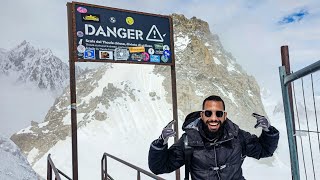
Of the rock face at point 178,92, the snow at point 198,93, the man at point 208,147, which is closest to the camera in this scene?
the man at point 208,147

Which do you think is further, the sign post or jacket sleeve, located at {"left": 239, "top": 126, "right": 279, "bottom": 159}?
the sign post

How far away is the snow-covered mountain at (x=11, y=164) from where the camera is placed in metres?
5.26

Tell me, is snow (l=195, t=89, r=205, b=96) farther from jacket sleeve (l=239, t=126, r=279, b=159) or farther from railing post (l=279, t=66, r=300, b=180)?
jacket sleeve (l=239, t=126, r=279, b=159)

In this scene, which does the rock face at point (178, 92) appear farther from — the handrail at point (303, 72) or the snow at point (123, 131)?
the handrail at point (303, 72)

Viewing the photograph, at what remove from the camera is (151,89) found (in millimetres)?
42781

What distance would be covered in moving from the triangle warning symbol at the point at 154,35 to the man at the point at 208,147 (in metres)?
3.90

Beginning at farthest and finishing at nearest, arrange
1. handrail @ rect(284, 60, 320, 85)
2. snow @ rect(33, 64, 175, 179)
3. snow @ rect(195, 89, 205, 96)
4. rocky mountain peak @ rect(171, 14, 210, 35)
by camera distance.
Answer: rocky mountain peak @ rect(171, 14, 210, 35)
snow @ rect(195, 89, 205, 96)
snow @ rect(33, 64, 175, 179)
handrail @ rect(284, 60, 320, 85)

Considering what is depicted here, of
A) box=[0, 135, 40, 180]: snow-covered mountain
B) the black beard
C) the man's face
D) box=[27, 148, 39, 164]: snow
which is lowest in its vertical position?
box=[27, 148, 39, 164]: snow

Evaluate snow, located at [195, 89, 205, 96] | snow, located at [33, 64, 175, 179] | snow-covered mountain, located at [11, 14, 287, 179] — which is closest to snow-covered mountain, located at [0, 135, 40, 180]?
snow, located at [33, 64, 175, 179]

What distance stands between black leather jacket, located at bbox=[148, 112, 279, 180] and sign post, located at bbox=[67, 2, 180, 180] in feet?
10.2

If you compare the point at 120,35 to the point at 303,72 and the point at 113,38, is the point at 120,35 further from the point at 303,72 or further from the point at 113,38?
the point at 303,72

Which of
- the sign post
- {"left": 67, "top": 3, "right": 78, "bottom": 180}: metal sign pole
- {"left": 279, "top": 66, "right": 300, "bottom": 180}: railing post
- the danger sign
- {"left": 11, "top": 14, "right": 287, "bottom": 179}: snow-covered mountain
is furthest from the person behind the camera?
{"left": 11, "top": 14, "right": 287, "bottom": 179}: snow-covered mountain

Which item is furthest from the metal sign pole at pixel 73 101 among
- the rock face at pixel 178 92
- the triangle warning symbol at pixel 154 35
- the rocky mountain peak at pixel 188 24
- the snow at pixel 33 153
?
the rocky mountain peak at pixel 188 24

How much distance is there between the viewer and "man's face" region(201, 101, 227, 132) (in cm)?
218
